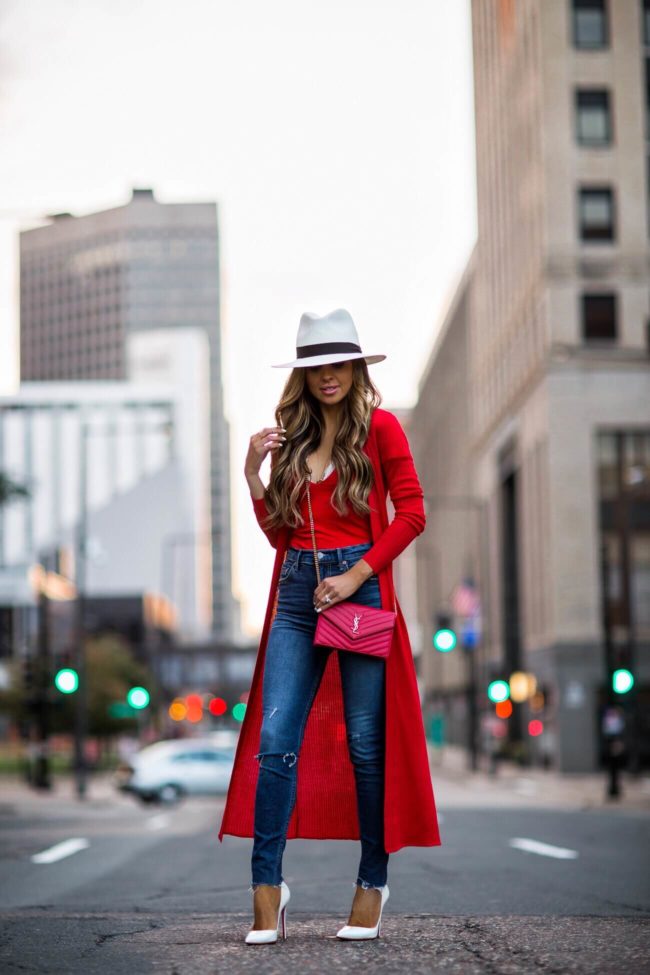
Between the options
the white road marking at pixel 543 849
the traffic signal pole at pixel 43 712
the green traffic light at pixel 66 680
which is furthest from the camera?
the traffic signal pole at pixel 43 712

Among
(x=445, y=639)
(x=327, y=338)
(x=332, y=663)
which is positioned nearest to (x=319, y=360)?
(x=327, y=338)

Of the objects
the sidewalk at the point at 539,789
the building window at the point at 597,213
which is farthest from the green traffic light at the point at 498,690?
the building window at the point at 597,213

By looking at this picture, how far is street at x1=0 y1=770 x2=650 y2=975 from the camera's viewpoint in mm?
4637

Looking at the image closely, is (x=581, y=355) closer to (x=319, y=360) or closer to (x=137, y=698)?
(x=137, y=698)

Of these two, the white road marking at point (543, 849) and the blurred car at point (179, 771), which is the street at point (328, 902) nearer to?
the white road marking at point (543, 849)

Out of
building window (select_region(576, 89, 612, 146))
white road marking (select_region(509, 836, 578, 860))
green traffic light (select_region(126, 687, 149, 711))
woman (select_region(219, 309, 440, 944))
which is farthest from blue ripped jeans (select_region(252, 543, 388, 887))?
building window (select_region(576, 89, 612, 146))

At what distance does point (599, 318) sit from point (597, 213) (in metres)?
3.51

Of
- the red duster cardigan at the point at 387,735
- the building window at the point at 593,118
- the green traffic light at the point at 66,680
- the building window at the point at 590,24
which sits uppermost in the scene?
the building window at the point at 590,24

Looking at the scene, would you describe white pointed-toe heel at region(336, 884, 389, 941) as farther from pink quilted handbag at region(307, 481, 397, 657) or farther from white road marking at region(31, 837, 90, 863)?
white road marking at region(31, 837, 90, 863)

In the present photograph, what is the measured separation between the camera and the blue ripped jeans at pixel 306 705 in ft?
16.3

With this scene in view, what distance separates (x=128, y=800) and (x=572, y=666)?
661 inches

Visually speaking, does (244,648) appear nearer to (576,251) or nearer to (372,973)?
(576,251)

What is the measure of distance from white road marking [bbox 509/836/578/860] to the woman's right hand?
697cm

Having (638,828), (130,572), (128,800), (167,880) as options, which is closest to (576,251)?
(128,800)
